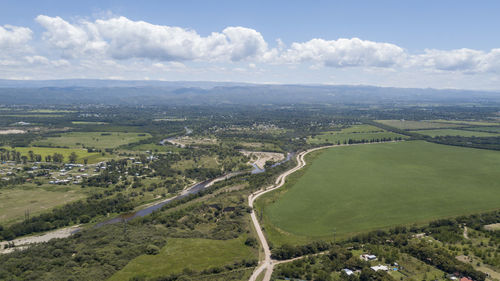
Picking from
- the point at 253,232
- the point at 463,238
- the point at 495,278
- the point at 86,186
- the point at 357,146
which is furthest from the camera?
the point at 357,146

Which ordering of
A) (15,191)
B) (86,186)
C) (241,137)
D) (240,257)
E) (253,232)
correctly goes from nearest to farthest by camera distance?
(240,257)
(253,232)
(15,191)
(86,186)
(241,137)

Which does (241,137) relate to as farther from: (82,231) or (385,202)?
(82,231)

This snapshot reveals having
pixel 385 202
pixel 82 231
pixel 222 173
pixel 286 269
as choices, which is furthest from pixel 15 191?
pixel 385 202

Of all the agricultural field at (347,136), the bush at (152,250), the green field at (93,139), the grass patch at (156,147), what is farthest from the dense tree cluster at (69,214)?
the agricultural field at (347,136)

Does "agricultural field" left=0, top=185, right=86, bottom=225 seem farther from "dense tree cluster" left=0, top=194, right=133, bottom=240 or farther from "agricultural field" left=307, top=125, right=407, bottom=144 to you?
"agricultural field" left=307, top=125, right=407, bottom=144

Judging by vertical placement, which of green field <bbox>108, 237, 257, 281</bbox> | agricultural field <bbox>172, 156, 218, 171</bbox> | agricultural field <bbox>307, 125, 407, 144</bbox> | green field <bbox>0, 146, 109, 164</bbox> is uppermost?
agricultural field <bbox>307, 125, 407, 144</bbox>

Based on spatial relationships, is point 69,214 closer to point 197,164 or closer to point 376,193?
point 197,164

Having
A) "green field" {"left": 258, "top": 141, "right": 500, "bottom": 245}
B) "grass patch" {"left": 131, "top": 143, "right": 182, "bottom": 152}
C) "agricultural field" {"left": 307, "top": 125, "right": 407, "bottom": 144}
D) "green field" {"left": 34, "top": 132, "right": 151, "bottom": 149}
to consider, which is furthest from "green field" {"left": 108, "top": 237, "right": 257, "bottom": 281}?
"agricultural field" {"left": 307, "top": 125, "right": 407, "bottom": 144}
